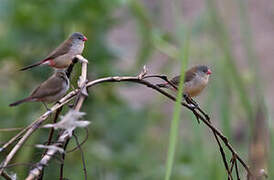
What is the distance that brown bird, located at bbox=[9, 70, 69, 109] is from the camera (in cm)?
146

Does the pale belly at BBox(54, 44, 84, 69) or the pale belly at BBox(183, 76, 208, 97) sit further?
the pale belly at BBox(183, 76, 208, 97)

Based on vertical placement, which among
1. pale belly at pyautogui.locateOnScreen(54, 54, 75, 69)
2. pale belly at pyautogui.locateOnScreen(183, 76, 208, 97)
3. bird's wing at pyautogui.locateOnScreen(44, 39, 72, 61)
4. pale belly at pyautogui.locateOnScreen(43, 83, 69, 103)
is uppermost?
pale belly at pyautogui.locateOnScreen(183, 76, 208, 97)

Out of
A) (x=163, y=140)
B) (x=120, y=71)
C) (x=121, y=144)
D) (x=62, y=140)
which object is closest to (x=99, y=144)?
(x=121, y=144)

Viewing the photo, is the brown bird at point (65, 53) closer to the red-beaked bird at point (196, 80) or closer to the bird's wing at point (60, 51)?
the bird's wing at point (60, 51)

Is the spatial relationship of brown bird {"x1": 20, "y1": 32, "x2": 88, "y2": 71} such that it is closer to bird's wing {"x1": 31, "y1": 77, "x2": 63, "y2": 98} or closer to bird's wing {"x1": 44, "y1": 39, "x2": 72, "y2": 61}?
bird's wing {"x1": 44, "y1": 39, "x2": 72, "y2": 61}

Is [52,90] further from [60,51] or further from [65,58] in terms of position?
[60,51]

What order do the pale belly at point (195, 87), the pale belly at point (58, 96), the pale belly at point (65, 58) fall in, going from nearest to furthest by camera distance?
the pale belly at point (58, 96) < the pale belly at point (65, 58) < the pale belly at point (195, 87)

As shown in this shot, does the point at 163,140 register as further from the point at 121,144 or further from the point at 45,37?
the point at 45,37

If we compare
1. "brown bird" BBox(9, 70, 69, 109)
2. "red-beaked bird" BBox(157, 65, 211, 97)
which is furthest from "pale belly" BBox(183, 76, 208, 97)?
"brown bird" BBox(9, 70, 69, 109)

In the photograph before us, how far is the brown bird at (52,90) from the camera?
57.5 inches

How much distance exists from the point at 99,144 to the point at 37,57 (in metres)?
0.71

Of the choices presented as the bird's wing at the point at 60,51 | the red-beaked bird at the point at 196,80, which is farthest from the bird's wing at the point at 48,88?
the red-beaked bird at the point at 196,80

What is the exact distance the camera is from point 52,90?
1468mm

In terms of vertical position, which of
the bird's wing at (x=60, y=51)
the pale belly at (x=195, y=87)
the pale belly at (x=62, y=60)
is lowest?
the pale belly at (x=62, y=60)
